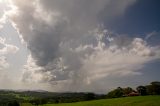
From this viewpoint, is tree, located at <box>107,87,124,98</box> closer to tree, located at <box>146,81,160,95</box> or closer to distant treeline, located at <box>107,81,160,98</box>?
distant treeline, located at <box>107,81,160,98</box>

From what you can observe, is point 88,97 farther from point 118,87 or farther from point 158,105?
point 158,105

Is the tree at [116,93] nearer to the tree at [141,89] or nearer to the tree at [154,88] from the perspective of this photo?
the tree at [141,89]

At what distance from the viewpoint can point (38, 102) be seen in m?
134

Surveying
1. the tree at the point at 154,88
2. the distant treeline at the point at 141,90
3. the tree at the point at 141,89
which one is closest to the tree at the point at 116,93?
the distant treeline at the point at 141,90

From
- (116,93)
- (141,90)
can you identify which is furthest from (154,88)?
(116,93)

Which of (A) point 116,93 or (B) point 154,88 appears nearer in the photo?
(B) point 154,88

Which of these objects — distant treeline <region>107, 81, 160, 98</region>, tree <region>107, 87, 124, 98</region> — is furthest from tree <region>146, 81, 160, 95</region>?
tree <region>107, 87, 124, 98</region>

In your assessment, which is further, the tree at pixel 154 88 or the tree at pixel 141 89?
the tree at pixel 141 89

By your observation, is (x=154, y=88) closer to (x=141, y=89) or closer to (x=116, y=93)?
(x=141, y=89)

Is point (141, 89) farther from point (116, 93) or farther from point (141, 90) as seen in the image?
point (116, 93)

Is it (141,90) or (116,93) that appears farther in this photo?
(116,93)

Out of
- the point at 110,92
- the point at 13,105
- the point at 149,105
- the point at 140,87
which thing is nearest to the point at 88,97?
the point at 110,92

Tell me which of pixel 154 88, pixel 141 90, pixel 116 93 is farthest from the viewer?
pixel 116 93

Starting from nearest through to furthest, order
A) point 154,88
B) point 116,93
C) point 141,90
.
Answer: point 154,88 < point 141,90 < point 116,93
